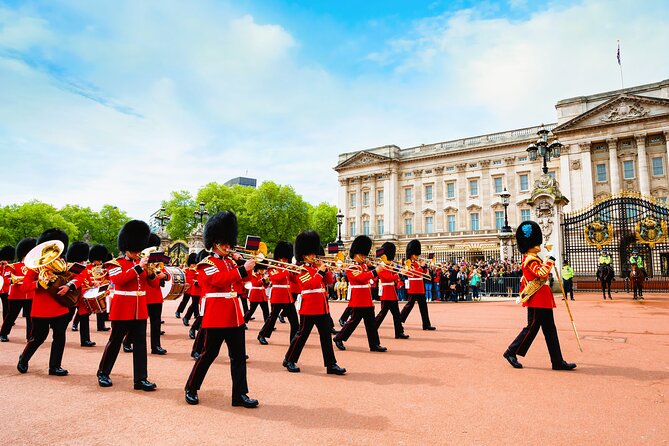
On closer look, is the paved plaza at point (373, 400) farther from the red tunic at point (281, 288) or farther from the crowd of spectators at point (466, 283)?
the crowd of spectators at point (466, 283)

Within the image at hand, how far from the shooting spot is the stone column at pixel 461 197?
50.8 meters

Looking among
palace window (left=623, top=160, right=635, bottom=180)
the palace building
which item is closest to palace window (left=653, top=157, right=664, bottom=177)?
the palace building

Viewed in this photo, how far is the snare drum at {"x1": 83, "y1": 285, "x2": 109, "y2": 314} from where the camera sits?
707cm

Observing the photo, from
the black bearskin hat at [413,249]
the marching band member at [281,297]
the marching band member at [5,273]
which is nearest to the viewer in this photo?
the marching band member at [281,297]

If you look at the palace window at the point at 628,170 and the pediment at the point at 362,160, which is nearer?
the palace window at the point at 628,170

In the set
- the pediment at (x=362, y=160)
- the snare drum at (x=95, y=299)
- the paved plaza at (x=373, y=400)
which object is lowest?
the paved plaza at (x=373, y=400)

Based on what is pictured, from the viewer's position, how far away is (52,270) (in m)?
6.19

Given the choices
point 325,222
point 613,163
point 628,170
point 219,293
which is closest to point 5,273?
point 219,293

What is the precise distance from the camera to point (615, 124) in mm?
40312

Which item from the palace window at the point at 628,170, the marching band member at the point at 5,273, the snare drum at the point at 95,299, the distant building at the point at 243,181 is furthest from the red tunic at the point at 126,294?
the distant building at the point at 243,181

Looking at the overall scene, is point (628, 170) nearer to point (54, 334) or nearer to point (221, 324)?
point (221, 324)

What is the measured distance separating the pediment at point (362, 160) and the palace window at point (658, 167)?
26.5m

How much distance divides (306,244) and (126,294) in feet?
9.03

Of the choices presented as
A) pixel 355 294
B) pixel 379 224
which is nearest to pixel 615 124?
pixel 379 224
